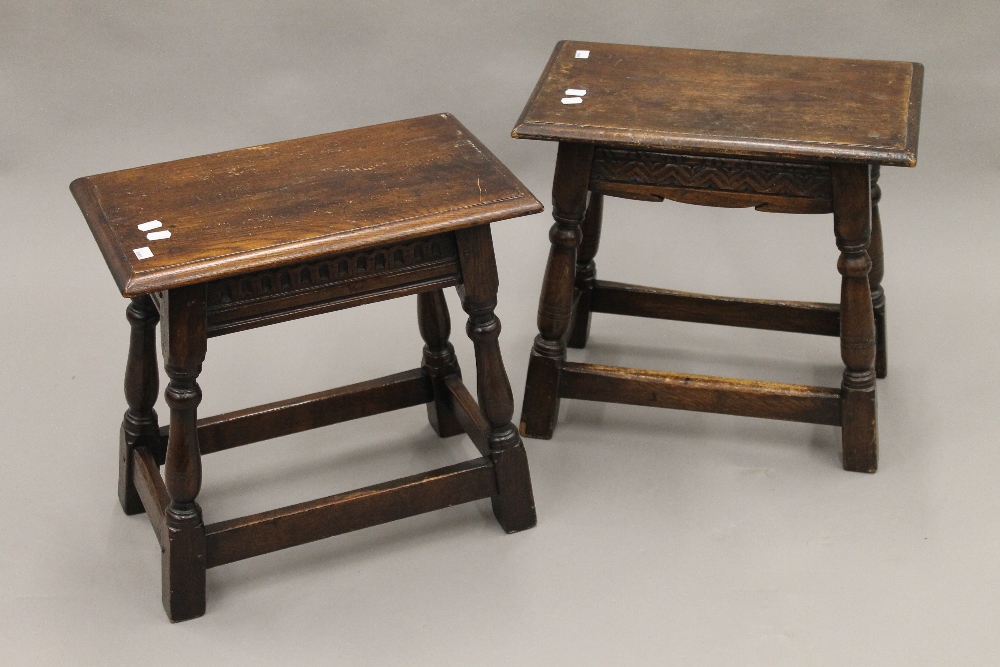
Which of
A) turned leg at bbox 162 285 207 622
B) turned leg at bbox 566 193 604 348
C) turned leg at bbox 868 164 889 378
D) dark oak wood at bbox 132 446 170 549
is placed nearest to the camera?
turned leg at bbox 162 285 207 622

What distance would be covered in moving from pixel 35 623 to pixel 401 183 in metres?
1.19

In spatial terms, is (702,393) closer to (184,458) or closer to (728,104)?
(728,104)

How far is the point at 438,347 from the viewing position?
11.8ft

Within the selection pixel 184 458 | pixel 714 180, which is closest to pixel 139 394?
pixel 184 458

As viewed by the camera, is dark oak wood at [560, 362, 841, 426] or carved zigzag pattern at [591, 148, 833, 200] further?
dark oak wood at [560, 362, 841, 426]

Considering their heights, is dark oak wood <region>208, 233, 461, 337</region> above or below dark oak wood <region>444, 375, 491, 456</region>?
above

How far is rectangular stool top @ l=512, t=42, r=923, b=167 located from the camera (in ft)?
10.5

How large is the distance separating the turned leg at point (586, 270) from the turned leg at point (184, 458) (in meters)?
1.28

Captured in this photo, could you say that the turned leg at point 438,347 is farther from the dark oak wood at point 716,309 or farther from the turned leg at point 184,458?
A: the turned leg at point 184,458

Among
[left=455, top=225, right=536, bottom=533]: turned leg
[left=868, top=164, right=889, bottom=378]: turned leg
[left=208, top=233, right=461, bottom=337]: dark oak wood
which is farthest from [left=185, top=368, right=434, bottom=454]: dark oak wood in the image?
[left=868, top=164, right=889, bottom=378]: turned leg

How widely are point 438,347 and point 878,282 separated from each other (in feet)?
3.79

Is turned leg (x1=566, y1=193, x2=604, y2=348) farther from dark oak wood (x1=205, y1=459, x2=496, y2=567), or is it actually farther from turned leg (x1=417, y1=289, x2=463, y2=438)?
dark oak wood (x1=205, y1=459, x2=496, y2=567)

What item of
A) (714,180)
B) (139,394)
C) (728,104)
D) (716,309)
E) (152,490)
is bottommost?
(716,309)

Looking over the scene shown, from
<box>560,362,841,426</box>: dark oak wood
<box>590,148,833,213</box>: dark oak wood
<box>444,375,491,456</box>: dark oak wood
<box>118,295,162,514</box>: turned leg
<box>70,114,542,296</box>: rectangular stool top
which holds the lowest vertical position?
<box>560,362,841,426</box>: dark oak wood
